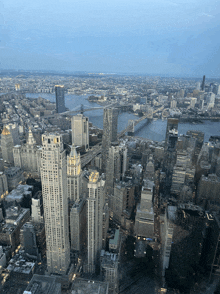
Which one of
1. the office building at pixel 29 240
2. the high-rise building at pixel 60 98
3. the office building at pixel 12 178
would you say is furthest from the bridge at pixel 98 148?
the high-rise building at pixel 60 98

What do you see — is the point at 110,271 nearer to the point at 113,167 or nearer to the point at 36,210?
the point at 36,210

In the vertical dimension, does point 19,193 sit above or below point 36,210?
below

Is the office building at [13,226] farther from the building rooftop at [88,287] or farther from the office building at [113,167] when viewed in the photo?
the building rooftop at [88,287]

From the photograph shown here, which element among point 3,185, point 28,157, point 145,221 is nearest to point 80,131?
point 28,157

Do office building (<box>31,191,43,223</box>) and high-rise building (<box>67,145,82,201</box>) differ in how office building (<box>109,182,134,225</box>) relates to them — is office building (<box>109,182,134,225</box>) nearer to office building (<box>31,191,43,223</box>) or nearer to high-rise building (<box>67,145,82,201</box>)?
high-rise building (<box>67,145,82,201</box>)

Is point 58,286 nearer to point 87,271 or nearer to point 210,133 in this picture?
point 87,271
